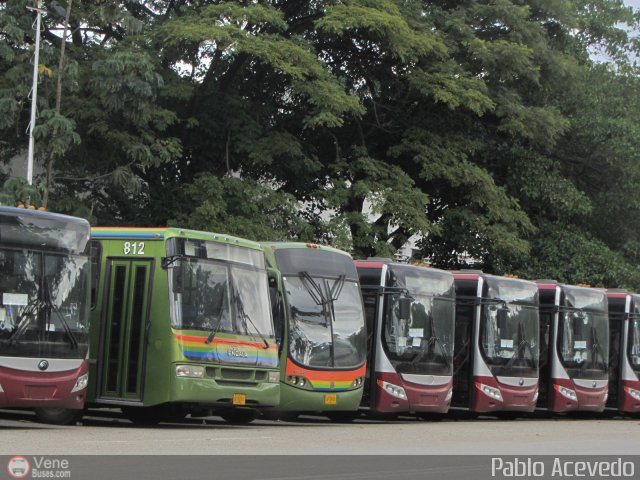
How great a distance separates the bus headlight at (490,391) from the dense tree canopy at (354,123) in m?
8.00

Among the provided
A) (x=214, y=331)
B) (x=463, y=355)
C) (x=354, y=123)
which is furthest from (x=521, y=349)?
(x=354, y=123)

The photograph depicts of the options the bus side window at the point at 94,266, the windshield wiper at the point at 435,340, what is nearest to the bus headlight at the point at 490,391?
the windshield wiper at the point at 435,340

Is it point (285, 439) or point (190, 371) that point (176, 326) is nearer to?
point (190, 371)

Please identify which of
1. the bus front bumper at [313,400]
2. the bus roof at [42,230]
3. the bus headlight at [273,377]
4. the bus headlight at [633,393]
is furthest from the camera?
the bus headlight at [633,393]

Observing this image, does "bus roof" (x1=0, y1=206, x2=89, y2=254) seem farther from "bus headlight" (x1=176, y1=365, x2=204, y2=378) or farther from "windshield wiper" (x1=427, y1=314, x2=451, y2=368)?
"windshield wiper" (x1=427, y1=314, x2=451, y2=368)

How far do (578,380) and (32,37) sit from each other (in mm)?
15100

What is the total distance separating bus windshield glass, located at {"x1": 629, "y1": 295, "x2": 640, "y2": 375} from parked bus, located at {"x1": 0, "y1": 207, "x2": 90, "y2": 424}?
1737cm

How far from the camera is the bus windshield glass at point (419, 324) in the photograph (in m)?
22.5

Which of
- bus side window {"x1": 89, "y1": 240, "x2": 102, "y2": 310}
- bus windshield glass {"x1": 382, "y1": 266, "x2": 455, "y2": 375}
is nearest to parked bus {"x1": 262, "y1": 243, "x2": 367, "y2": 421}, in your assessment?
bus windshield glass {"x1": 382, "y1": 266, "x2": 455, "y2": 375}

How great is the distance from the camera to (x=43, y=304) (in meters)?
15.8

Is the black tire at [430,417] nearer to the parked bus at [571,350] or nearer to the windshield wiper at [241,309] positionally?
the parked bus at [571,350]

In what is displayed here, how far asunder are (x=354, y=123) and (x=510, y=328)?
12.1 metres
